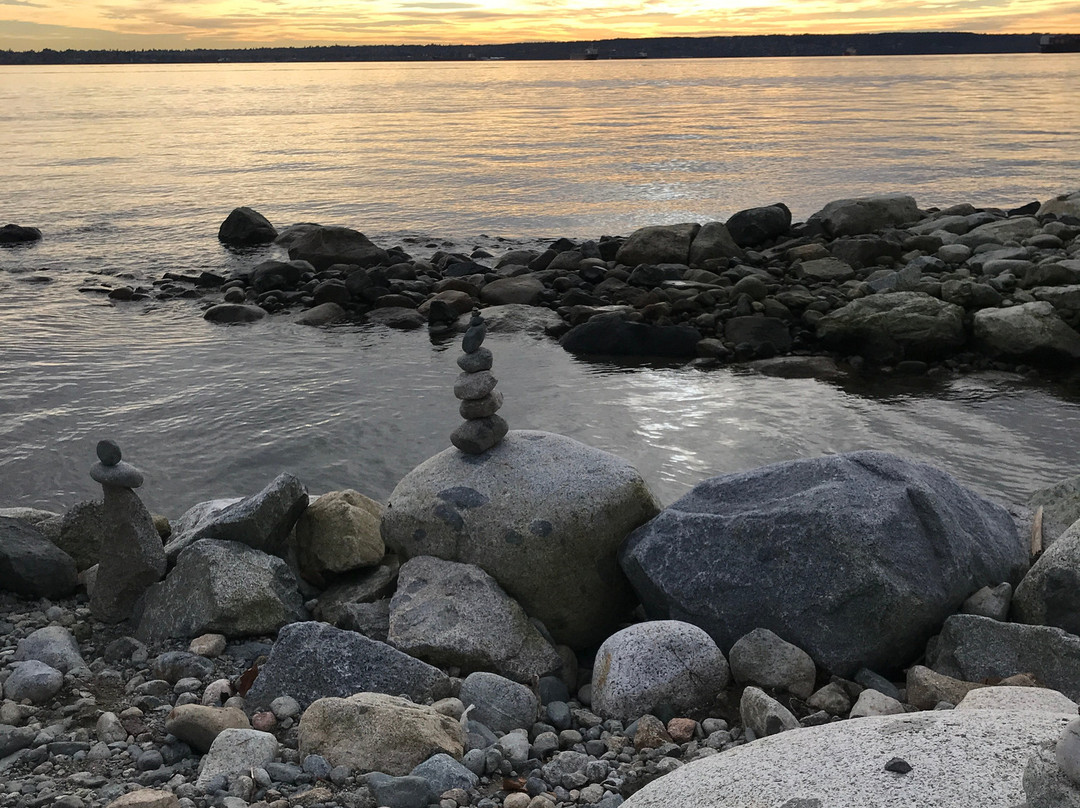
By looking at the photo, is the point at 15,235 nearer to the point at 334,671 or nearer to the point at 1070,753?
the point at 334,671

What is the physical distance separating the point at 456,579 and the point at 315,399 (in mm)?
7396

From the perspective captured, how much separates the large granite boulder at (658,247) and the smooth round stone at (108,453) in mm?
14511

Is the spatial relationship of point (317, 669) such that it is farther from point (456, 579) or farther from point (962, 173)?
point (962, 173)

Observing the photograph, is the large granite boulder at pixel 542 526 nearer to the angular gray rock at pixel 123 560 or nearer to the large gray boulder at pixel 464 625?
the large gray boulder at pixel 464 625

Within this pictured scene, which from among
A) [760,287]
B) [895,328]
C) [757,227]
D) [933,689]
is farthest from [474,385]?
[757,227]

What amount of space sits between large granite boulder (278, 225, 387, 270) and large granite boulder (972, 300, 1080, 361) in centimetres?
1247

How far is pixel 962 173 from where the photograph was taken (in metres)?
38.1

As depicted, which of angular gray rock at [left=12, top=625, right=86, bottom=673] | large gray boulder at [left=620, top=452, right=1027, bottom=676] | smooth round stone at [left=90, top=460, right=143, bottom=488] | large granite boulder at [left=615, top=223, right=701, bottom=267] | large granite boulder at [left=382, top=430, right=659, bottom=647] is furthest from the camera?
large granite boulder at [left=615, top=223, right=701, bottom=267]

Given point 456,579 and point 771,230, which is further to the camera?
point 771,230

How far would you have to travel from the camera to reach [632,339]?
15445mm

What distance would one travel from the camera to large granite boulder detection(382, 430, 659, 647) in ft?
22.1

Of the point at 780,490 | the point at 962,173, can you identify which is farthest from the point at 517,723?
the point at 962,173

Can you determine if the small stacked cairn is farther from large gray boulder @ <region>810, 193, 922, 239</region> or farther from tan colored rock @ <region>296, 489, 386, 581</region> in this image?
large gray boulder @ <region>810, 193, 922, 239</region>

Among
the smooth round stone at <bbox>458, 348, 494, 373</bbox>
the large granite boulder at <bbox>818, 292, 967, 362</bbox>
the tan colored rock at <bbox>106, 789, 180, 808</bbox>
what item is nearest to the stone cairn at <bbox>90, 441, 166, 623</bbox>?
the smooth round stone at <bbox>458, 348, 494, 373</bbox>
